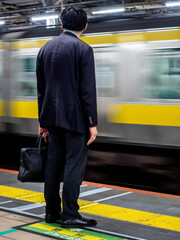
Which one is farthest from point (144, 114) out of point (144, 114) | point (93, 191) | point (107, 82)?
point (93, 191)

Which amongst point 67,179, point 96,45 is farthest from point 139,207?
point 96,45

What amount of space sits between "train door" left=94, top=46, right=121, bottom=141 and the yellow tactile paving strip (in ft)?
9.02

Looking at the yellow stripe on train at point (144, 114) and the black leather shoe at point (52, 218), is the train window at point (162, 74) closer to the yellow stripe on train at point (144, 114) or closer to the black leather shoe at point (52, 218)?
the yellow stripe on train at point (144, 114)

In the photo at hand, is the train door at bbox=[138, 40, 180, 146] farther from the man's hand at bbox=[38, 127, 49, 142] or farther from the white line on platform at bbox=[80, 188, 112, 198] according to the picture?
the man's hand at bbox=[38, 127, 49, 142]

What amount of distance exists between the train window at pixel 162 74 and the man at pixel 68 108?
331 centimetres

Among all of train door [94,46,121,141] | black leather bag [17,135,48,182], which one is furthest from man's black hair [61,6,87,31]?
train door [94,46,121,141]

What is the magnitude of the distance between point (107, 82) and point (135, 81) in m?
0.57

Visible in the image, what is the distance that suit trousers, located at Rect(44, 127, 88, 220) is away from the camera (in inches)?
140

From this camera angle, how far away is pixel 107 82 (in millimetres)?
A: 7453

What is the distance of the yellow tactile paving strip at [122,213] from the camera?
385cm

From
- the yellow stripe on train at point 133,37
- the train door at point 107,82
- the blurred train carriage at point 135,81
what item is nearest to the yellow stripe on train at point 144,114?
the blurred train carriage at point 135,81

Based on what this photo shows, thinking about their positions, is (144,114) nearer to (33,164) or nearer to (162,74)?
(162,74)

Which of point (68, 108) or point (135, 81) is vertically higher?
point (135, 81)

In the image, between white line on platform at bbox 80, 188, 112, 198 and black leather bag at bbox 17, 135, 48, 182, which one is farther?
white line on platform at bbox 80, 188, 112, 198
